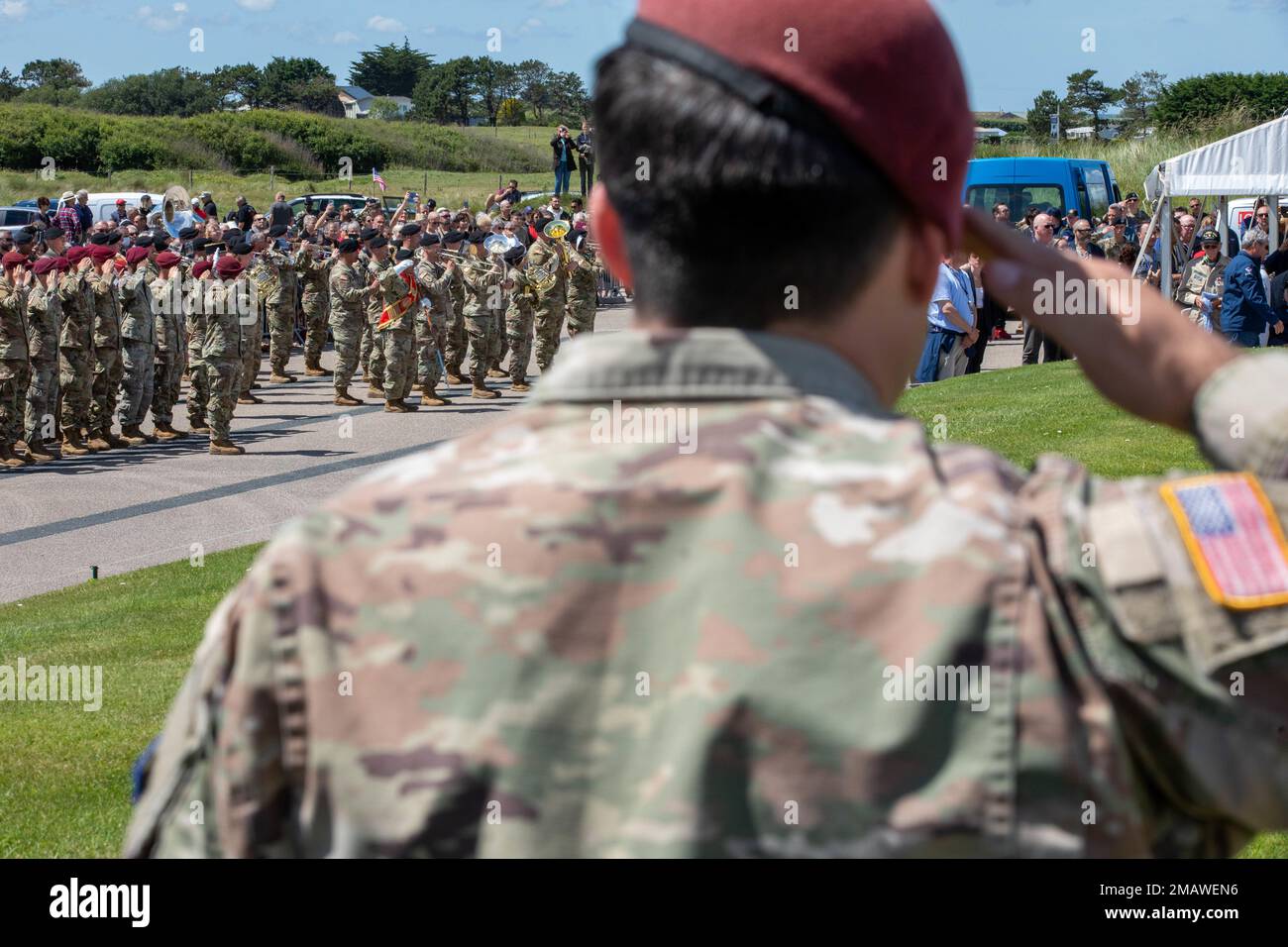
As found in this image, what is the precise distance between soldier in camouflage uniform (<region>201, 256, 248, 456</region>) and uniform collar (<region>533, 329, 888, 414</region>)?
14.8m

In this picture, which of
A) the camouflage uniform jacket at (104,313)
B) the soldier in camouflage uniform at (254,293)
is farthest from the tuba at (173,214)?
the camouflage uniform jacket at (104,313)

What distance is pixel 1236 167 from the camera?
19875mm

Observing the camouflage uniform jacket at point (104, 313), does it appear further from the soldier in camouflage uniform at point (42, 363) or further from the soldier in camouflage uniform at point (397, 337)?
the soldier in camouflage uniform at point (397, 337)

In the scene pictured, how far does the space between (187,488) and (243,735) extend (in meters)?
13.1

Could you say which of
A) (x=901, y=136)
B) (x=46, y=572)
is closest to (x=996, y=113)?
(x=46, y=572)

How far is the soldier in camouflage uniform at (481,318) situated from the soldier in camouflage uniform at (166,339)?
4.15 meters

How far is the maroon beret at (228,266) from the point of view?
16.5 meters

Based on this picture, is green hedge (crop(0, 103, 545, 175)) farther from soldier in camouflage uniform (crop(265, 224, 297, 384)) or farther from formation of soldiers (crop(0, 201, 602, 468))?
soldier in camouflage uniform (crop(265, 224, 297, 384))

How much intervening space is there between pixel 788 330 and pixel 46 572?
10309 mm

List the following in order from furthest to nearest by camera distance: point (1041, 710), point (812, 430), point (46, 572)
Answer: point (46, 572) → point (812, 430) → point (1041, 710)

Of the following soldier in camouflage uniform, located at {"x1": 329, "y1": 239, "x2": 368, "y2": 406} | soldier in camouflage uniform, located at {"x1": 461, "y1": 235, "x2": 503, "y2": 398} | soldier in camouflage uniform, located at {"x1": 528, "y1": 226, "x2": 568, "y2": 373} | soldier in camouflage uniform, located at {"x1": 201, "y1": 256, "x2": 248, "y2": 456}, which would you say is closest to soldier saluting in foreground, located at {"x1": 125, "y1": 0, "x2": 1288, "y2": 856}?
soldier in camouflage uniform, located at {"x1": 201, "y1": 256, "x2": 248, "y2": 456}

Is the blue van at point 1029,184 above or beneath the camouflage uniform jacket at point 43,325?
above
